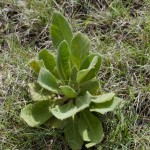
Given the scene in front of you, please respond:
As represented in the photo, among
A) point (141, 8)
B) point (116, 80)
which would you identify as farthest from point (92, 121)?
point (141, 8)

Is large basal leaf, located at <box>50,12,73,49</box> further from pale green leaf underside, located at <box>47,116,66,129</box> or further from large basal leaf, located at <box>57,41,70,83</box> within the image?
pale green leaf underside, located at <box>47,116,66,129</box>

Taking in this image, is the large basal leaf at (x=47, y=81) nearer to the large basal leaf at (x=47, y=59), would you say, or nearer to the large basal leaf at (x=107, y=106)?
the large basal leaf at (x=47, y=59)

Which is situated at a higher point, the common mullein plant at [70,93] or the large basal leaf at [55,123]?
the common mullein plant at [70,93]

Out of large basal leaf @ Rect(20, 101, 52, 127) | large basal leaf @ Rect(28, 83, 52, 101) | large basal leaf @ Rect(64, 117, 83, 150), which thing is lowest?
large basal leaf @ Rect(64, 117, 83, 150)

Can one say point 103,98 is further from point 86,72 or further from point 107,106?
point 86,72

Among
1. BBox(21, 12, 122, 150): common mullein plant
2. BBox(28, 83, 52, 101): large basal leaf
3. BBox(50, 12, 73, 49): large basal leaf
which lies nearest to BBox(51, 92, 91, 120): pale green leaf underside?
BBox(21, 12, 122, 150): common mullein plant

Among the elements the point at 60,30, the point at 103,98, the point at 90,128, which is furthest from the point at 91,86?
the point at 60,30

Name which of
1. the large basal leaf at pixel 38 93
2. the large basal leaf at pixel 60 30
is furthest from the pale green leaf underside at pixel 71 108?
the large basal leaf at pixel 60 30

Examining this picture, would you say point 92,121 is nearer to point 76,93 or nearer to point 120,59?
point 76,93
